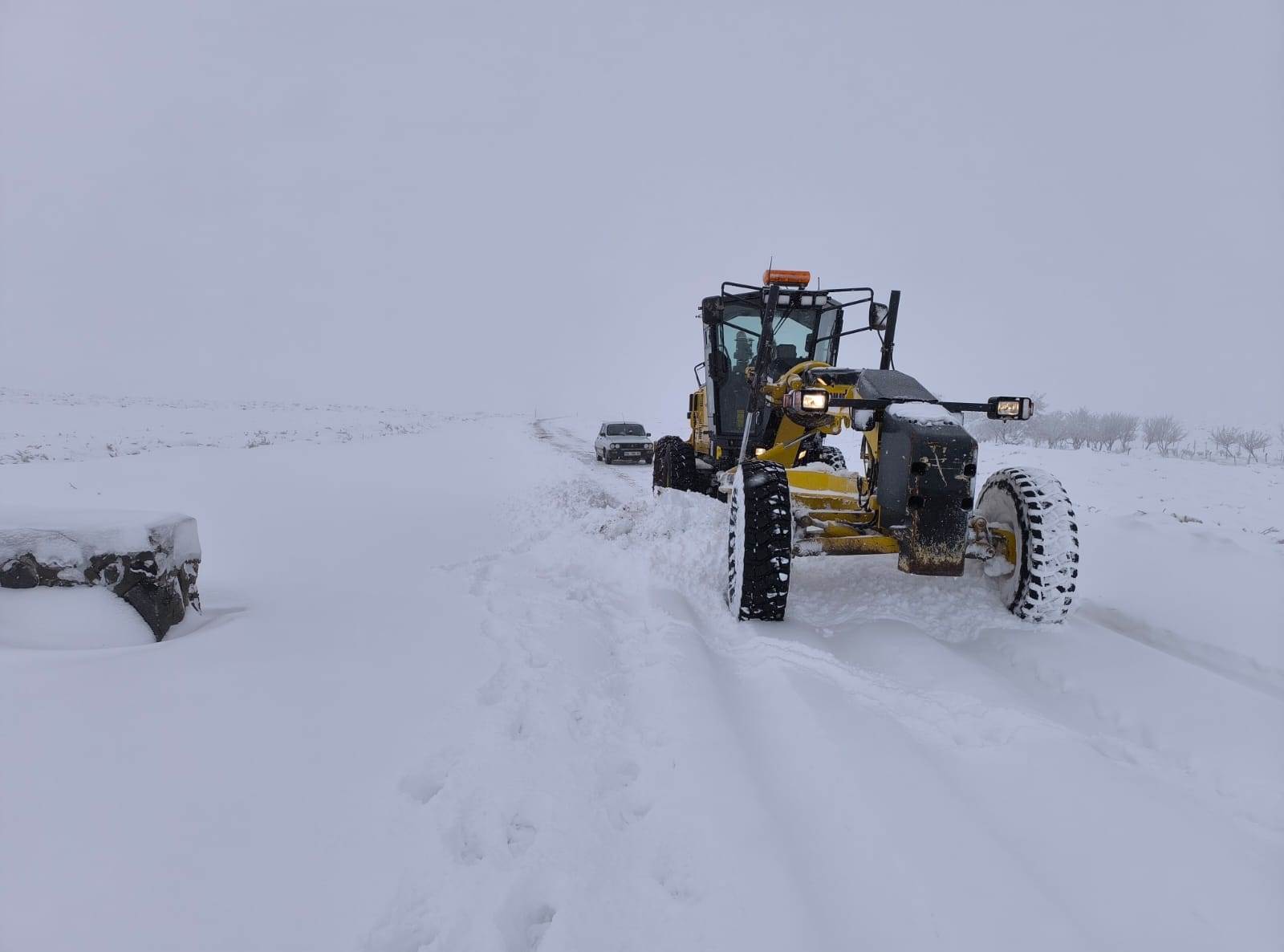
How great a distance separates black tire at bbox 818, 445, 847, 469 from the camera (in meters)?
7.79

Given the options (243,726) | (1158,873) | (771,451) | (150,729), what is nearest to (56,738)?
(150,729)

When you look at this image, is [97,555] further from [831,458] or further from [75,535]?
[831,458]

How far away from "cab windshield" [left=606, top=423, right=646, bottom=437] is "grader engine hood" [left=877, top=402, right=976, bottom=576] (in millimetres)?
13544

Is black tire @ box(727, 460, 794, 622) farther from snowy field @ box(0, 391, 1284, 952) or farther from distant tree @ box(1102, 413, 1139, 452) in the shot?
distant tree @ box(1102, 413, 1139, 452)

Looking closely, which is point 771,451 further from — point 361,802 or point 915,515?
point 361,802

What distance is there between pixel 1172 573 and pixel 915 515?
2.77 meters

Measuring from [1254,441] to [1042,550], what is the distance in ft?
41.7

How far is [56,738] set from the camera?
2.12 meters

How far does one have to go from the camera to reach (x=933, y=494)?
11.9 ft

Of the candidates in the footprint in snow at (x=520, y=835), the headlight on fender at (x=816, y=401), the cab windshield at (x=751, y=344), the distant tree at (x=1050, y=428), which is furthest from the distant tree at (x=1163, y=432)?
the footprint in snow at (x=520, y=835)

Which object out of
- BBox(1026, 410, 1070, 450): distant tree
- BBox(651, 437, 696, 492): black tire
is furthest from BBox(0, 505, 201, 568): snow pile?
BBox(1026, 410, 1070, 450): distant tree

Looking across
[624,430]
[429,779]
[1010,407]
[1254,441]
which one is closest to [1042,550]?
[1010,407]

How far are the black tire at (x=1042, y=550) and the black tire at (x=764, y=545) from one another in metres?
1.45

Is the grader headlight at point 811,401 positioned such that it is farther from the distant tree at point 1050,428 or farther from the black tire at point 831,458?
the distant tree at point 1050,428
